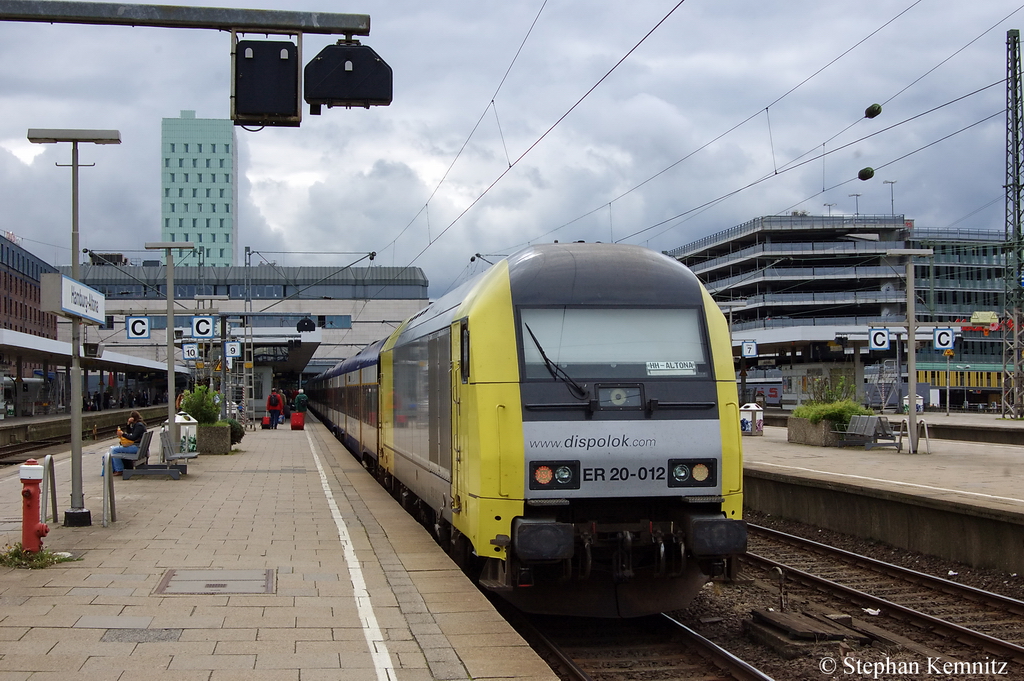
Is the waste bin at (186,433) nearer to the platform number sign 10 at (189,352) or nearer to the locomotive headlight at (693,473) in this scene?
the platform number sign 10 at (189,352)

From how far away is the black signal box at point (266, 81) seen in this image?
8195mm

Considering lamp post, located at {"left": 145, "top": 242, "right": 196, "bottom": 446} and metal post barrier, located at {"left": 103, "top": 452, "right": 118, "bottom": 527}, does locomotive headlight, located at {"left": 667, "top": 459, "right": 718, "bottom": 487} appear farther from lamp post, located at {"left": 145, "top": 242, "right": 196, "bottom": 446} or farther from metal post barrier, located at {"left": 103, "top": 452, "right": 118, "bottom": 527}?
lamp post, located at {"left": 145, "top": 242, "right": 196, "bottom": 446}

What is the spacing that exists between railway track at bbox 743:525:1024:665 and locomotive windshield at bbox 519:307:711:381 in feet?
7.46

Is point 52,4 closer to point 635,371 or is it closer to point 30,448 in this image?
point 635,371

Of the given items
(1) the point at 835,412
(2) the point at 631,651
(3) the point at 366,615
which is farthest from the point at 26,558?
(1) the point at 835,412

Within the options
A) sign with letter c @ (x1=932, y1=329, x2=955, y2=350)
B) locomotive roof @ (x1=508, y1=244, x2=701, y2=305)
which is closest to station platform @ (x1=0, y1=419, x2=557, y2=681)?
locomotive roof @ (x1=508, y1=244, x2=701, y2=305)

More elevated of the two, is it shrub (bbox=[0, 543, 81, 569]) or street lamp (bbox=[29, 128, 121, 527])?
street lamp (bbox=[29, 128, 121, 527])

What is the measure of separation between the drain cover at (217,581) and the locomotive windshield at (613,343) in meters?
2.86

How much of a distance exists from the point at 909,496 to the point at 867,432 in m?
9.76

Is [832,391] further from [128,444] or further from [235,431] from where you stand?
[128,444]

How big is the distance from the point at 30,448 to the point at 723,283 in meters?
62.6

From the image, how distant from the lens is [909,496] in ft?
40.2

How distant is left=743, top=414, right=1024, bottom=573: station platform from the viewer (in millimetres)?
11000

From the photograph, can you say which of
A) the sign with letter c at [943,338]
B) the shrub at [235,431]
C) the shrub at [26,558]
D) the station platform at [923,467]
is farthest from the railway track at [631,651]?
the sign with letter c at [943,338]
